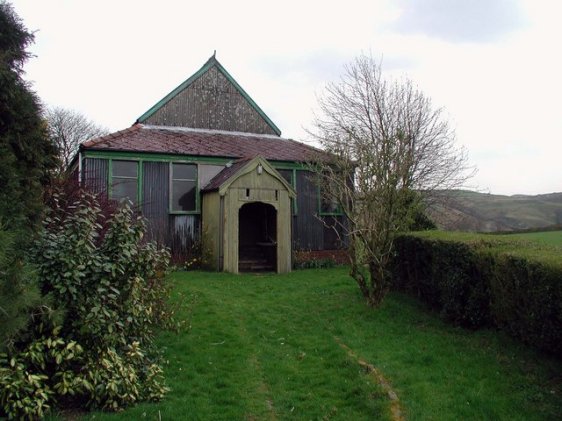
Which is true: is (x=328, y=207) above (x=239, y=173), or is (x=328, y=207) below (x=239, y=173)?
below

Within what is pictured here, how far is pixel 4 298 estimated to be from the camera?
3746 mm

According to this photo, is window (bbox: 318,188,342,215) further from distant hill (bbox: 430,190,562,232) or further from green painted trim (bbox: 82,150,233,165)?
distant hill (bbox: 430,190,562,232)

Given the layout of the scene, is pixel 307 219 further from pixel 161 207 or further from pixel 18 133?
pixel 18 133

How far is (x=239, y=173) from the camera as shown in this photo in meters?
15.7

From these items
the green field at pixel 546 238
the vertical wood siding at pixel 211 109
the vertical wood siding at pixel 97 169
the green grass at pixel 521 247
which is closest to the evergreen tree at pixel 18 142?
the green grass at pixel 521 247

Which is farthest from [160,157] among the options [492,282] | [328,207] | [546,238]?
[546,238]

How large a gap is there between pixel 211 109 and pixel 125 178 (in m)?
5.91

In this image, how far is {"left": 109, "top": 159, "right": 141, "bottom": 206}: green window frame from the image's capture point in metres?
16.3

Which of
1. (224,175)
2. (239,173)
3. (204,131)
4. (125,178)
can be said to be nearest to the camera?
(239,173)

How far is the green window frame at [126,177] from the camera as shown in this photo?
16344mm

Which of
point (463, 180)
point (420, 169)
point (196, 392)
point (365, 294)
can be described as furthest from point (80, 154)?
point (463, 180)

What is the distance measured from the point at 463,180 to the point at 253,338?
60.8 ft

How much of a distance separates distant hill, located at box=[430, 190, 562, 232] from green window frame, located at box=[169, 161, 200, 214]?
12207mm

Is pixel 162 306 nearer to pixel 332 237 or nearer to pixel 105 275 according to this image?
pixel 105 275
